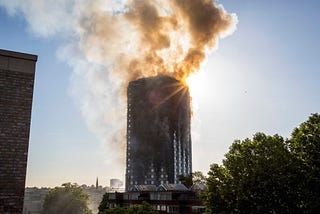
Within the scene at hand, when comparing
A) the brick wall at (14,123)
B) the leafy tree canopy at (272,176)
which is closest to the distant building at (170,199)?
the leafy tree canopy at (272,176)

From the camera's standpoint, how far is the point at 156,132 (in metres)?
119

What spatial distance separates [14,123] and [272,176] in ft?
72.3

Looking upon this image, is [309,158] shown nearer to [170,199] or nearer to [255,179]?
[255,179]

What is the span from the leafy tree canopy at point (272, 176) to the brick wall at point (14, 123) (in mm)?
20689

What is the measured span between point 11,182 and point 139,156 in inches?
4205

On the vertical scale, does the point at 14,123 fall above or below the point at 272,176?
above

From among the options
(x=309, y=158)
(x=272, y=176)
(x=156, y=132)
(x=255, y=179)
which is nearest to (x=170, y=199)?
(x=255, y=179)

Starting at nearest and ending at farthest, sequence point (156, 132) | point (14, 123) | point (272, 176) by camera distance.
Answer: point (14, 123) → point (272, 176) → point (156, 132)

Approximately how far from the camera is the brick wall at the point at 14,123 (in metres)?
11.9

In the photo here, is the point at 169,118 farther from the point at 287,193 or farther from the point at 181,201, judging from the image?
the point at 287,193

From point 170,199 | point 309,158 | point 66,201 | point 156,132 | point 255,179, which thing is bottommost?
point 66,201

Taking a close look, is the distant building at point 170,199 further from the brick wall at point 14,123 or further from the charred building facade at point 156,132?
the charred building facade at point 156,132

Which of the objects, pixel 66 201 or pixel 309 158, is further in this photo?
pixel 66 201

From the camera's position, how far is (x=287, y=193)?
26.1m
